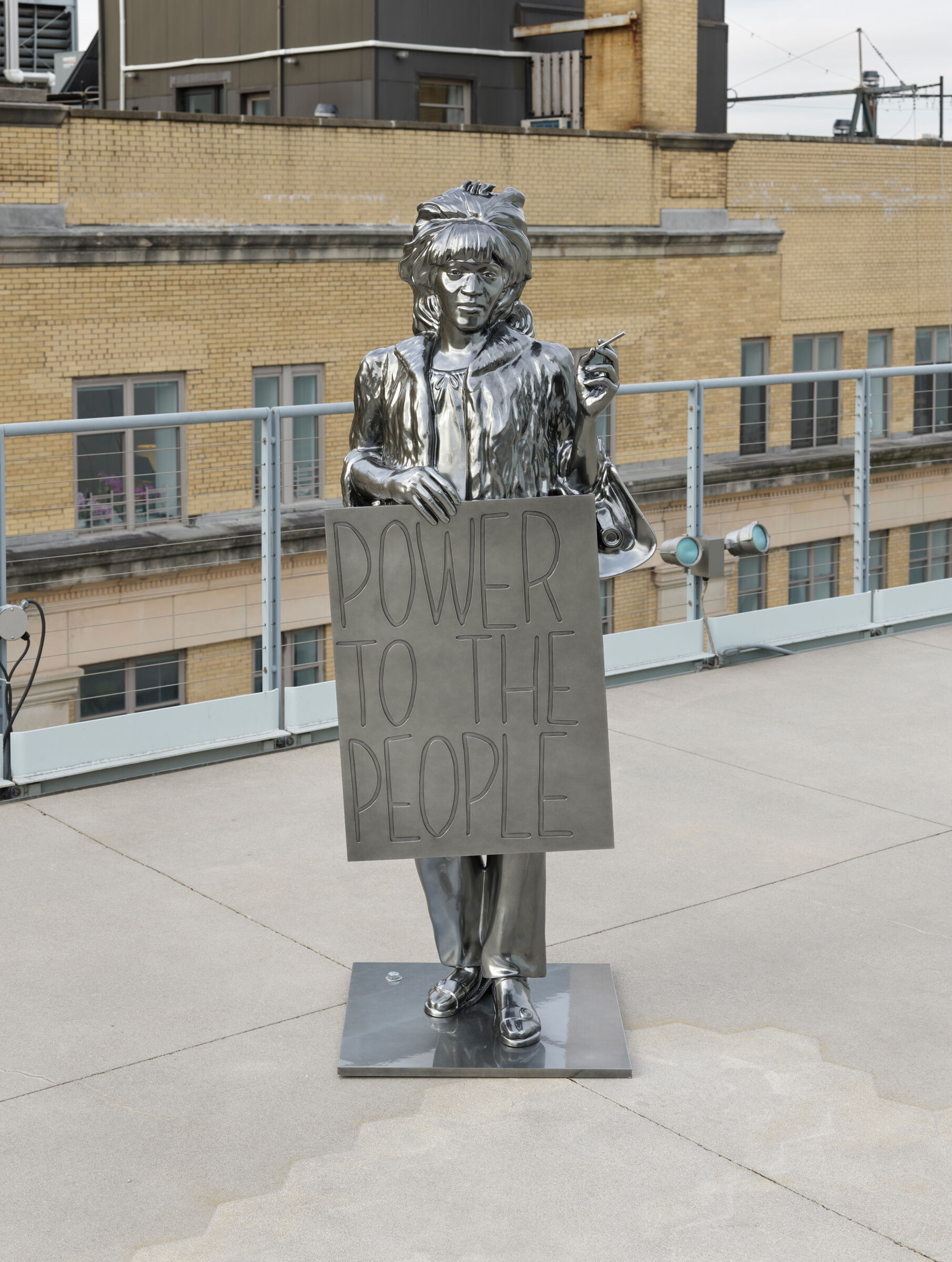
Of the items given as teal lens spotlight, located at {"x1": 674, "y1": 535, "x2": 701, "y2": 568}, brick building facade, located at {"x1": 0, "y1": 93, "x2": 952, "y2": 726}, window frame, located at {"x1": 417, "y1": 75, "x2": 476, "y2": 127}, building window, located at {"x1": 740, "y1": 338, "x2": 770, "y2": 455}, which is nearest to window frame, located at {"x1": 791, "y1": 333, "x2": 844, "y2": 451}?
brick building facade, located at {"x1": 0, "y1": 93, "x2": 952, "y2": 726}

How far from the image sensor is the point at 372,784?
12.6 feet

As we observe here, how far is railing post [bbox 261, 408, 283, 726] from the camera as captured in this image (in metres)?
6.52

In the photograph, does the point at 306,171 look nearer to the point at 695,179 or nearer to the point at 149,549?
the point at 149,549

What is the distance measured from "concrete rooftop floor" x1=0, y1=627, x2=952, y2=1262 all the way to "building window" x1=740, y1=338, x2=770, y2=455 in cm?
2552

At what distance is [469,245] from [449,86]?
28.7 m

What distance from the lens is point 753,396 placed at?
31.4 m

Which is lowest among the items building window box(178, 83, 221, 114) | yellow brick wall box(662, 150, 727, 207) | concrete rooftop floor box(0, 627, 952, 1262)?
concrete rooftop floor box(0, 627, 952, 1262)

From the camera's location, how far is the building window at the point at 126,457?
22.4 m

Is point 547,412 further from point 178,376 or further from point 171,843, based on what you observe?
point 178,376

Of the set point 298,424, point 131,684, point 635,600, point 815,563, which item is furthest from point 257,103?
point 815,563

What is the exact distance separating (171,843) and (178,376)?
Answer: 19.6m

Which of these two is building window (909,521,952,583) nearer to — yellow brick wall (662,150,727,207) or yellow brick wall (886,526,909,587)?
yellow brick wall (886,526,909,587)

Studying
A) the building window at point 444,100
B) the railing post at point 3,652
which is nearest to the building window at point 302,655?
the building window at point 444,100

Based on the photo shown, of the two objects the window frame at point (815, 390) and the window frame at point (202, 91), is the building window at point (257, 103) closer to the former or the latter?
the window frame at point (202, 91)
